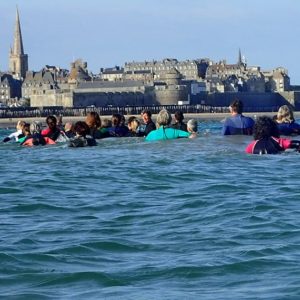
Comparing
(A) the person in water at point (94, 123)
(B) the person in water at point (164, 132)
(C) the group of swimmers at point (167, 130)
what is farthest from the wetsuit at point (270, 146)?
(A) the person in water at point (94, 123)

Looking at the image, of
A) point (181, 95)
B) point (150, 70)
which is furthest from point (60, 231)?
point (150, 70)

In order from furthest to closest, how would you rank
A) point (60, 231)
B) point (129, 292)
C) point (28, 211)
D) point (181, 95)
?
point (181, 95), point (28, 211), point (60, 231), point (129, 292)

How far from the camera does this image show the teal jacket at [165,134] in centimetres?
2089

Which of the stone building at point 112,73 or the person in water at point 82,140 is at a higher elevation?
the stone building at point 112,73

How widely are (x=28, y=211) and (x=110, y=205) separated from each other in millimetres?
752

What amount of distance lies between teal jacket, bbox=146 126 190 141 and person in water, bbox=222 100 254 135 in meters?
0.98

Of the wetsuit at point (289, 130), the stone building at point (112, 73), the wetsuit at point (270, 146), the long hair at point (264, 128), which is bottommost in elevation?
the wetsuit at point (270, 146)

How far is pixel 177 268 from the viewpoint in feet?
24.9

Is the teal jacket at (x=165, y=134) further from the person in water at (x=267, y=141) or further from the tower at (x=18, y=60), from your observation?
the tower at (x=18, y=60)

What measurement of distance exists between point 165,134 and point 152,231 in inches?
465

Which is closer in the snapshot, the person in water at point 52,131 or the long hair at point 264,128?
the long hair at point 264,128

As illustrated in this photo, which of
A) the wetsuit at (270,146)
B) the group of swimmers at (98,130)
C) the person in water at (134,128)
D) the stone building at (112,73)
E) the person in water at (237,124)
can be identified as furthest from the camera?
the stone building at (112,73)

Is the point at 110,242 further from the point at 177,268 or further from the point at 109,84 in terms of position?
the point at 109,84

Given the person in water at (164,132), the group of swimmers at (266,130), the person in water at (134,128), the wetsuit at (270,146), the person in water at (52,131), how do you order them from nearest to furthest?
1. the group of swimmers at (266,130)
2. the wetsuit at (270,146)
3. the person in water at (164,132)
4. the person in water at (52,131)
5. the person in water at (134,128)
